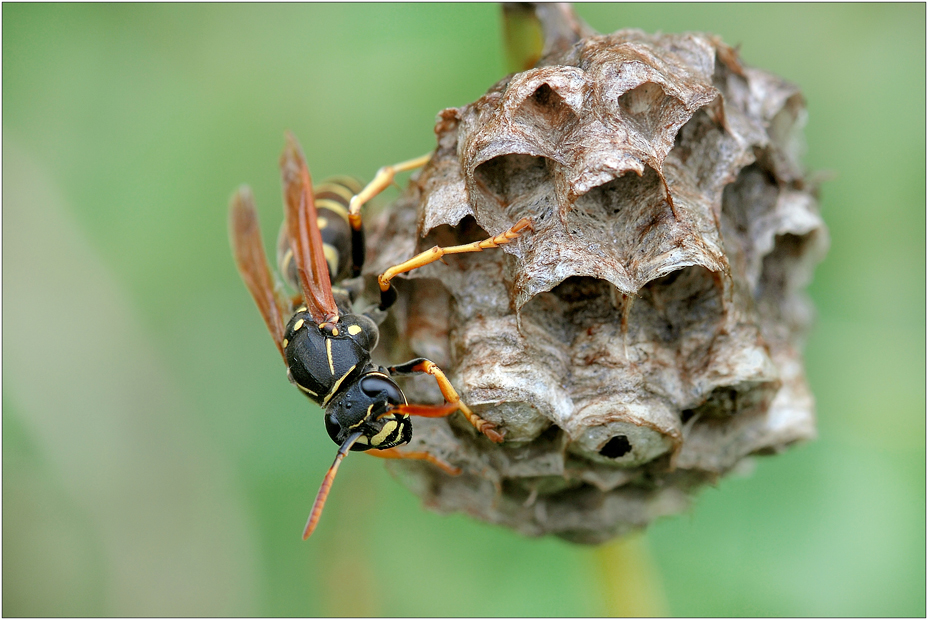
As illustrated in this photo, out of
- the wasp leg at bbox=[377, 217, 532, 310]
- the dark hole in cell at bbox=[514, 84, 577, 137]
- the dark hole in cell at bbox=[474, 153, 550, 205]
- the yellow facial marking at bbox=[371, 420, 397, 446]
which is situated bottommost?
the yellow facial marking at bbox=[371, 420, 397, 446]

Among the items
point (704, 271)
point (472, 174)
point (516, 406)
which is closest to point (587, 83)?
point (472, 174)

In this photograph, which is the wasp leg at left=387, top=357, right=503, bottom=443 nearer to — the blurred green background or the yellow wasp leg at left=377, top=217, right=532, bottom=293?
the yellow wasp leg at left=377, top=217, right=532, bottom=293

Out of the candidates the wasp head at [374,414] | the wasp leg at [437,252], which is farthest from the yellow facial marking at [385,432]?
the wasp leg at [437,252]

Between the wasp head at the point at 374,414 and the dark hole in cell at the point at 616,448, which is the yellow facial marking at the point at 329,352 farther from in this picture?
the dark hole in cell at the point at 616,448

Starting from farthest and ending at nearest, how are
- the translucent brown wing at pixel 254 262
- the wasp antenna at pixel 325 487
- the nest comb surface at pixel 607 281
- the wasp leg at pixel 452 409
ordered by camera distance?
the translucent brown wing at pixel 254 262 < the wasp antenna at pixel 325 487 < the wasp leg at pixel 452 409 < the nest comb surface at pixel 607 281

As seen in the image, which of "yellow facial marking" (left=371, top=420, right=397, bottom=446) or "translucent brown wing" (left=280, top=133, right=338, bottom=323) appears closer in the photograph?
"yellow facial marking" (left=371, top=420, right=397, bottom=446)

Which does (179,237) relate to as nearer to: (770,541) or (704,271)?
(704,271)

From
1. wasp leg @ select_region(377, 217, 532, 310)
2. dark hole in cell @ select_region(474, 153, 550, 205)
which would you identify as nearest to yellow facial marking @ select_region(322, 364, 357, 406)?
wasp leg @ select_region(377, 217, 532, 310)

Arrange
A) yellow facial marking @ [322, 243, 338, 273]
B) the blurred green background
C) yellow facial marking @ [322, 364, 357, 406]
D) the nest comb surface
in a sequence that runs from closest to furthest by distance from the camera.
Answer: the nest comb surface → yellow facial marking @ [322, 364, 357, 406] → yellow facial marking @ [322, 243, 338, 273] → the blurred green background
